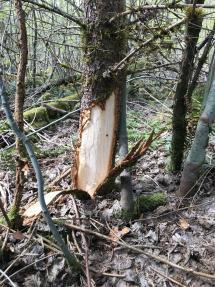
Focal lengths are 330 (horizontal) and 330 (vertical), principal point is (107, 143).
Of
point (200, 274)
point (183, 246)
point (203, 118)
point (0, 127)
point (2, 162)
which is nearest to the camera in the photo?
point (200, 274)

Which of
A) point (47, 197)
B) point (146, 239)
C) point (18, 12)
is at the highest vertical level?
point (18, 12)

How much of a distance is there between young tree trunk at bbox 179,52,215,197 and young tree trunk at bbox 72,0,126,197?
73 centimetres

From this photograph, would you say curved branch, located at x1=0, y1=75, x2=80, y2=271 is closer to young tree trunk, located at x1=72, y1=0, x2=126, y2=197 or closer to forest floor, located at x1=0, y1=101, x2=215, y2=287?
forest floor, located at x1=0, y1=101, x2=215, y2=287

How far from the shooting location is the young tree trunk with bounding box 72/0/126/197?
9.34 feet

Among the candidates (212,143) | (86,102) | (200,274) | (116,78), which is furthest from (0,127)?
(200,274)

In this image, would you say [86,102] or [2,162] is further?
[2,162]

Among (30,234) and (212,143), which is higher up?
(212,143)

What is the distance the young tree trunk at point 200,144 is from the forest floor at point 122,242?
12 centimetres

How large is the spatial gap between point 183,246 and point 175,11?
1.87 metres

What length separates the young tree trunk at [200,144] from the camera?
9.43ft

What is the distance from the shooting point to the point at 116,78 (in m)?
2.93

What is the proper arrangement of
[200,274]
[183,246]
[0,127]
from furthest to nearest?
[0,127]
[183,246]
[200,274]

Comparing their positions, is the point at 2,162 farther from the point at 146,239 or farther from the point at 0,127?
the point at 146,239

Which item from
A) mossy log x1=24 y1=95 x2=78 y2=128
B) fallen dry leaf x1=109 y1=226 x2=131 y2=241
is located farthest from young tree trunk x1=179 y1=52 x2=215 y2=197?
mossy log x1=24 y1=95 x2=78 y2=128
